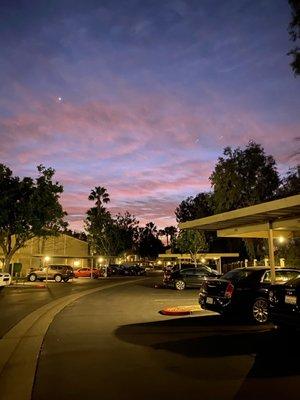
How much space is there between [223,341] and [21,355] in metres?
4.28

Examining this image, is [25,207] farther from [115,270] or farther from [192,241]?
[115,270]

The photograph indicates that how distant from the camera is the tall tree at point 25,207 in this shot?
37500 millimetres

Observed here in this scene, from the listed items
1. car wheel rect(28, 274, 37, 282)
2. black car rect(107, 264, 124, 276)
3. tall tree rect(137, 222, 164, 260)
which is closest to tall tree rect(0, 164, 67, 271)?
car wheel rect(28, 274, 37, 282)

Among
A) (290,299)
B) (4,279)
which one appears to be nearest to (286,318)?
(290,299)

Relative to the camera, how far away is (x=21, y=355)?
8.35m

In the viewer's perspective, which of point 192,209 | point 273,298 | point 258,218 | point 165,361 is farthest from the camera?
point 192,209

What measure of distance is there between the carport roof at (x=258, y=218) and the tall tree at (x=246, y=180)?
80.9 feet

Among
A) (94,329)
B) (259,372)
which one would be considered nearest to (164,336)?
(94,329)

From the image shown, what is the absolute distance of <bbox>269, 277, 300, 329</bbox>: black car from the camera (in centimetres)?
853

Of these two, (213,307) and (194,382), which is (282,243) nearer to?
(213,307)

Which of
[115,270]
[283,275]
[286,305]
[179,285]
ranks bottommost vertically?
[179,285]

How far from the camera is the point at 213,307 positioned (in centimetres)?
1234

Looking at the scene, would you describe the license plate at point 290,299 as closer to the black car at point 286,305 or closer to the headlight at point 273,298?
the black car at point 286,305

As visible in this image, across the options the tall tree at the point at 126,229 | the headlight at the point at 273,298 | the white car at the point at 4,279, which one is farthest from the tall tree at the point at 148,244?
the headlight at the point at 273,298
